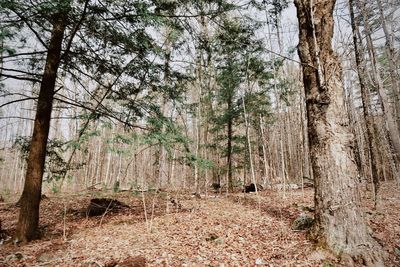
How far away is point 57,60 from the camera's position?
5.61 m

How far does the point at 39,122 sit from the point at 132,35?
290cm

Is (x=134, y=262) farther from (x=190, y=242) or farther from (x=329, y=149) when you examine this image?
(x=329, y=149)

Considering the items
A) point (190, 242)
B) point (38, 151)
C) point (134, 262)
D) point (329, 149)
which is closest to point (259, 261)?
point (190, 242)

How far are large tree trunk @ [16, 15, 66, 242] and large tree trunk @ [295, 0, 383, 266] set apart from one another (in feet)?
16.1

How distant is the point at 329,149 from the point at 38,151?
19.3ft

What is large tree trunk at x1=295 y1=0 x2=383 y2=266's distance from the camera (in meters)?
3.46

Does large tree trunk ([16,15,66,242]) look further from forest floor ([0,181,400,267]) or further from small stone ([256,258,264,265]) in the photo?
small stone ([256,258,264,265])

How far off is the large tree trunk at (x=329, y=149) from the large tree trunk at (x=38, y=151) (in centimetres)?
490

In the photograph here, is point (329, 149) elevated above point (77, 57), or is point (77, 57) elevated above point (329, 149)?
point (77, 57)

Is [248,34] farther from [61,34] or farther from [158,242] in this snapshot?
[158,242]

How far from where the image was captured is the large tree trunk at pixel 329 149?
11.3ft

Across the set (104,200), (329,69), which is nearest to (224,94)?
(104,200)

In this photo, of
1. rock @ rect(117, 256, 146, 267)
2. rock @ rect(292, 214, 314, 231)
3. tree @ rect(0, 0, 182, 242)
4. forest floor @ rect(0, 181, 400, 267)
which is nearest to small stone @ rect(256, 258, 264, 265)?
forest floor @ rect(0, 181, 400, 267)

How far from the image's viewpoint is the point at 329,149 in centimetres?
371
